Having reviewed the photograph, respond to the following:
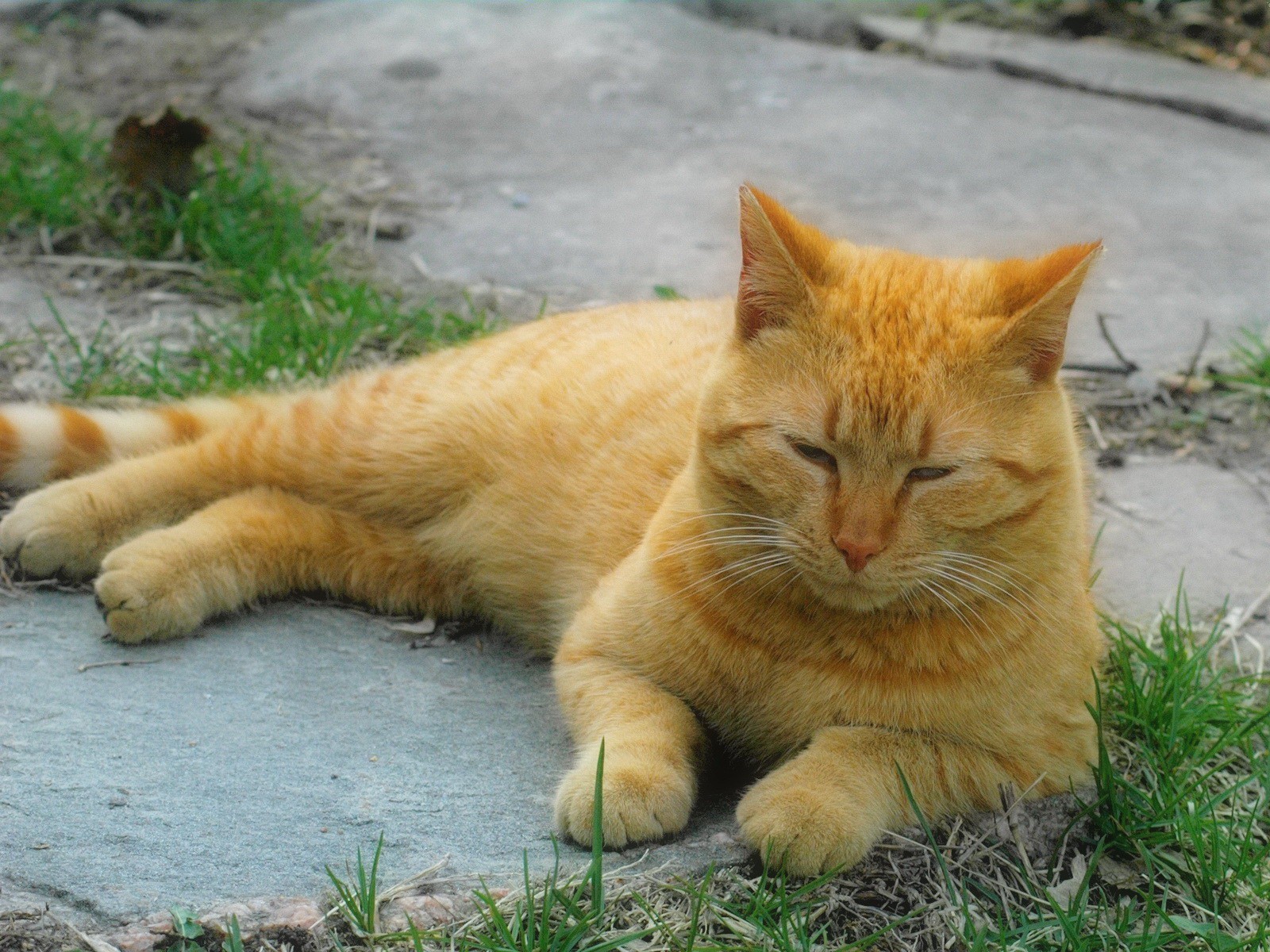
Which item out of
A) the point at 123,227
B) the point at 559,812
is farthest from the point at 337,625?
the point at 123,227

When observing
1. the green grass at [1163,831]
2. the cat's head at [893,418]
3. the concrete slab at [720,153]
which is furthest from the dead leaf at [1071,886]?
the concrete slab at [720,153]

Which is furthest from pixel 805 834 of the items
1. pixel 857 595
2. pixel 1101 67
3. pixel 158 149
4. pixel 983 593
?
pixel 1101 67

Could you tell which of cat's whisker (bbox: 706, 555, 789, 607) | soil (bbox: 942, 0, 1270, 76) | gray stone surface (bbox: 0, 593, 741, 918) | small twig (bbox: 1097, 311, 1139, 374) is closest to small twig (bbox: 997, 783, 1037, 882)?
gray stone surface (bbox: 0, 593, 741, 918)

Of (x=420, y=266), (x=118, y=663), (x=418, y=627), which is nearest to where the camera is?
(x=118, y=663)

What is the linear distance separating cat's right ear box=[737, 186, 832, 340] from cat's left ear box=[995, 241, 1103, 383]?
39 centimetres

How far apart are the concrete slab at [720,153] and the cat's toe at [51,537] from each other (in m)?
2.38

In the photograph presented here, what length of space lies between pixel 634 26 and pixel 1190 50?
3919 mm

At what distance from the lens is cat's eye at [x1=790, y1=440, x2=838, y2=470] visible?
8.33 ft

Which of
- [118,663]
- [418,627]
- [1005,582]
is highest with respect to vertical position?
[1005,582]

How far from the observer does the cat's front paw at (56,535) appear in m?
3.44

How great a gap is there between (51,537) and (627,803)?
188 centimetres

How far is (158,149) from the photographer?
5371mm

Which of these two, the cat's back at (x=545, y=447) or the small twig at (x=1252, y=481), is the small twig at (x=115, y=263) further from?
the small twig at (x=1252, y=481)

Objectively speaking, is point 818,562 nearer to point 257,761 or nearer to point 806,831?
point 806,831
